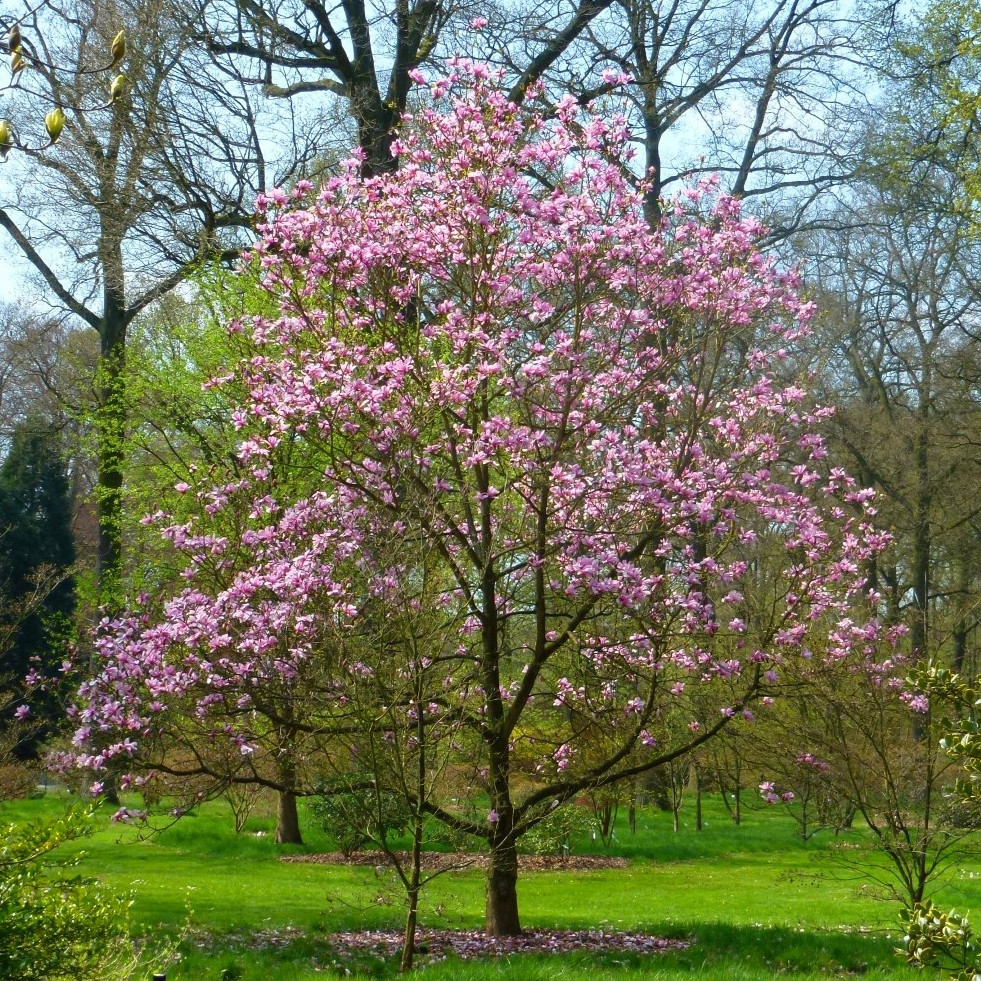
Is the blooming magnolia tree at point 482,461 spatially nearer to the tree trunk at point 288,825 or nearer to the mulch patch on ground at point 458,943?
the mulch patch on ground at point 458,943

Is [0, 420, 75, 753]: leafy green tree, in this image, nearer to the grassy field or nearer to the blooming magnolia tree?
the grassy field

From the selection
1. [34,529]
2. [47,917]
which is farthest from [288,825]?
[47,917]

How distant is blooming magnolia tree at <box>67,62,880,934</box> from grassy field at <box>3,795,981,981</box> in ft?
4.98

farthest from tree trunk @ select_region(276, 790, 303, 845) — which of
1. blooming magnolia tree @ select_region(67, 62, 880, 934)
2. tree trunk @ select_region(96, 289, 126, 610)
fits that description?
blooming magnolia tree @ select_region(67, 62, 880, 934)

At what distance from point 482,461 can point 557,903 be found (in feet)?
28.0

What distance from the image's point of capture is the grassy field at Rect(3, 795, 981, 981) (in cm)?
828

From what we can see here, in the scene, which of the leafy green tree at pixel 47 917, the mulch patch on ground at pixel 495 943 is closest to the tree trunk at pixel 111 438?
the mulch patch on ground at pixel 495 943

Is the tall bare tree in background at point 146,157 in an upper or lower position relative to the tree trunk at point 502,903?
upper

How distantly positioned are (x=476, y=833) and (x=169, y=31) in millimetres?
11721

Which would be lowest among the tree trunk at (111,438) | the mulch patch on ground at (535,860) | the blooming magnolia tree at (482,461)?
the mulch patch on ground at (535,860)

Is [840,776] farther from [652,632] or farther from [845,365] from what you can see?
[845,365]

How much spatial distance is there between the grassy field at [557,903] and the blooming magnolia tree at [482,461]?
1519 mm

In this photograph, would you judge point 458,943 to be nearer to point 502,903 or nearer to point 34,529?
point 502,903

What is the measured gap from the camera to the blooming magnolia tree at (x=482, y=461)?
336 inches
